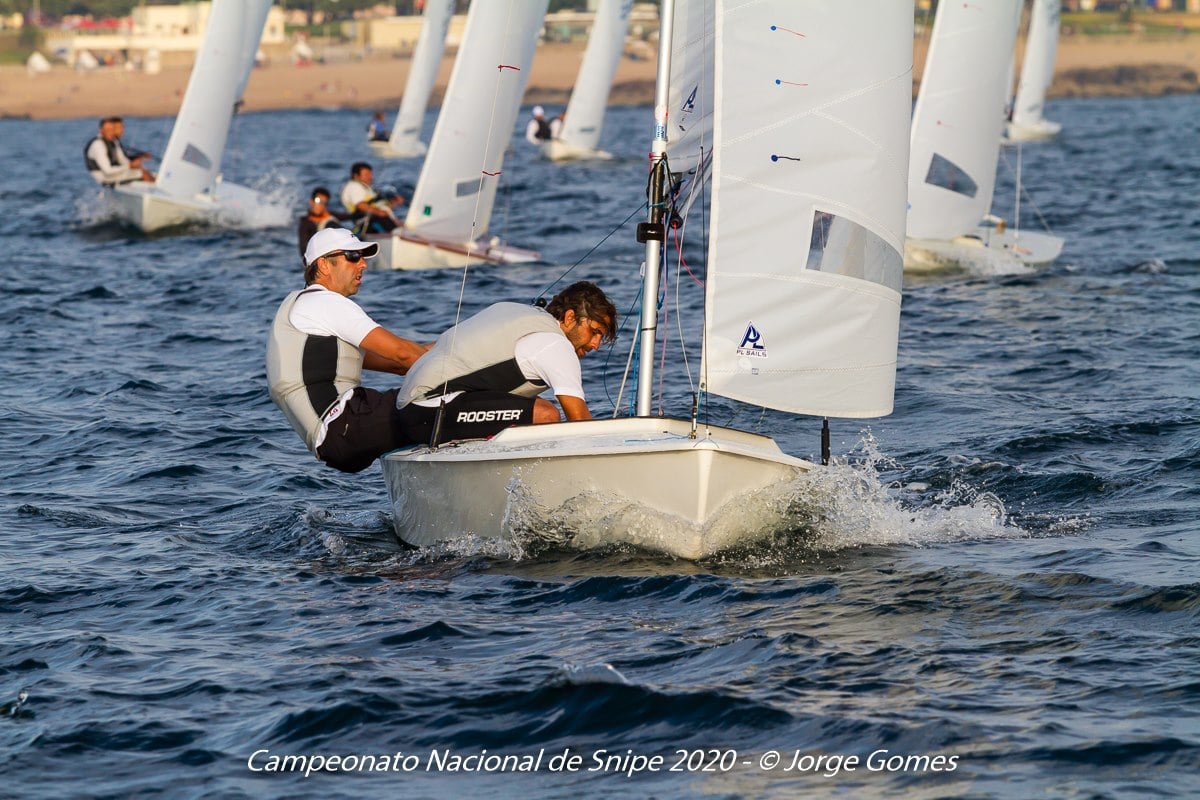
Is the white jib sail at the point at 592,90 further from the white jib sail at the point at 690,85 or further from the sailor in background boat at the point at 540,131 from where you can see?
the white jib sail at the point at 690,85

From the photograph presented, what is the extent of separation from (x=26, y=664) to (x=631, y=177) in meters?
25.0

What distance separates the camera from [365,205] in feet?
54.5

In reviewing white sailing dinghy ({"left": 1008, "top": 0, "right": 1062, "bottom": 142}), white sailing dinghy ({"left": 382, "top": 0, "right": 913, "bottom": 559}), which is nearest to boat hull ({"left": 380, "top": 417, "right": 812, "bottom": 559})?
white sailing dinghy ({"left": 382, "top": 0, "right": 913, "bottom": 559})

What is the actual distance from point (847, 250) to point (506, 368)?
1.48 meters

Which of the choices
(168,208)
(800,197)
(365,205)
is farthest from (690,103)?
(168,208)

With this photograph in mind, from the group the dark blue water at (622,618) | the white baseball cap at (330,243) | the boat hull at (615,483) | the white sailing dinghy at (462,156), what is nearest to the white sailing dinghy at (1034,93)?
the white sailing dinghy at (462,156)

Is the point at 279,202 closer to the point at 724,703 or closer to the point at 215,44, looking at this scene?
the point at 215,44

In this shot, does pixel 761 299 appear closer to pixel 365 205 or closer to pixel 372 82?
pixel 365 205

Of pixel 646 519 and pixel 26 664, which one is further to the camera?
pixel 646 519

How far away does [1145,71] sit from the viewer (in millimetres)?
79250

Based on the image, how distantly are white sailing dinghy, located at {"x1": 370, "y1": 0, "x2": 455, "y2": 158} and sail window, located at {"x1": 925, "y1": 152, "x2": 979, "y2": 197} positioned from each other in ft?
43.7

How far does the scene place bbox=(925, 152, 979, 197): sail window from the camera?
1552 centimetres

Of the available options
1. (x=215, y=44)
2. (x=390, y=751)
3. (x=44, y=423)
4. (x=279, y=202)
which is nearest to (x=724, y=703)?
(x=390, y=751)

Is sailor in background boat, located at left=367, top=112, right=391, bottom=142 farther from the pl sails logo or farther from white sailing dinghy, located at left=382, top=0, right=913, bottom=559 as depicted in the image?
the pl sails logo
